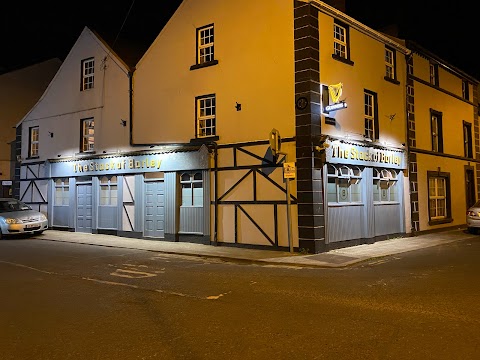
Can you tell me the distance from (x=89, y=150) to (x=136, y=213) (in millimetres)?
4444

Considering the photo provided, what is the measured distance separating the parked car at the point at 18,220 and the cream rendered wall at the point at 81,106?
11.5 ft

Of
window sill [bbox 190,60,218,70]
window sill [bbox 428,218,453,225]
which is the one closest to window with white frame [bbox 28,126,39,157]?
window sill [bbox 190,60,218,70]

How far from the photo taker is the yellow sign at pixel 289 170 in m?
12.3

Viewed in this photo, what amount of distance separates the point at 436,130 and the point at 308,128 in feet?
34.8

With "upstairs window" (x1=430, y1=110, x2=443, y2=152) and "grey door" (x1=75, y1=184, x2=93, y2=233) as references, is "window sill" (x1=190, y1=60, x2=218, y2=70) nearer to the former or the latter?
"grey door" (x1=75, y1=184, x2=93, y2=233)

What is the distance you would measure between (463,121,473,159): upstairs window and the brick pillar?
1350cm

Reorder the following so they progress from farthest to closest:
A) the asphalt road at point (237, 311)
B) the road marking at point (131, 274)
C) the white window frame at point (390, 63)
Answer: the white window frame at point (390, 63), the road marking at point (131, 274), the asphalt road at point (237, 311)

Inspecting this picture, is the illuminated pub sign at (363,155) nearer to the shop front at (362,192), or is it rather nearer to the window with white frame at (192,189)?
the shop front at (362,192)

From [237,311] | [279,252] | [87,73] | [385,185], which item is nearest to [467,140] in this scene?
[385,185]

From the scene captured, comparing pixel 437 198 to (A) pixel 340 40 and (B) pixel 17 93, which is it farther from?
(B) pixel 17 93

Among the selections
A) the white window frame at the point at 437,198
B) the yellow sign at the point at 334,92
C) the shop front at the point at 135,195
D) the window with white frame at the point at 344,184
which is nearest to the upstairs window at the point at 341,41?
the yellow sign at the point at 334,92

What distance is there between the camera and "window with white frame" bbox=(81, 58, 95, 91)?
19797 mm

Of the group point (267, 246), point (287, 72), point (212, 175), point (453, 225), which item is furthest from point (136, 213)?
point (453, 225)

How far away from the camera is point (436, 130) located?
2031 centimetres
